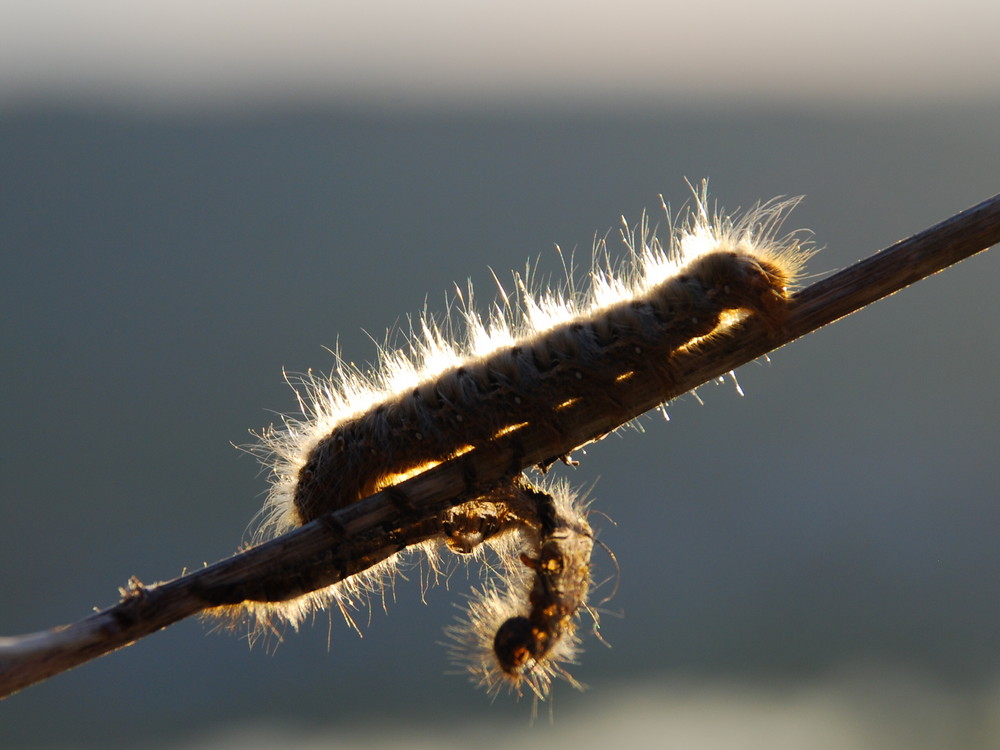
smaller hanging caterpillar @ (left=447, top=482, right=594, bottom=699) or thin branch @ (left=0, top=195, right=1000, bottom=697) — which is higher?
thin branch @ (left=0, top=195, right=1000, bottom=697)

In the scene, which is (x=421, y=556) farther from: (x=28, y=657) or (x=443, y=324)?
(x=28, y=657)

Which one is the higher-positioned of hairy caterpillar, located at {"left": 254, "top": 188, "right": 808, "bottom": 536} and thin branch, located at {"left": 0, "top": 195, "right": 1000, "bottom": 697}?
hairy caterpillar, located at {"left": 254, "top": 188, "right": 808, "bottom": 536}

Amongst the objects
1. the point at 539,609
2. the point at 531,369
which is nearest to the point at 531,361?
the point at 531,369

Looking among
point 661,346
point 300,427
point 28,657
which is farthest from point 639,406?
point 28,657

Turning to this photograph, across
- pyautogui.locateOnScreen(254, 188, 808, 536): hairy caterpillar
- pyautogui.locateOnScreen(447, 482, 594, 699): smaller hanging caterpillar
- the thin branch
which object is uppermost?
pyautogui.locateOnScreen(254, 188, 808, 536): hairy caterpillar

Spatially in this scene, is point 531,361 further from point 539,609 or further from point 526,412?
point 539,609

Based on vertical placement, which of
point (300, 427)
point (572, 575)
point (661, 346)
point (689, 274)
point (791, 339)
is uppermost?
point (300, 427)
